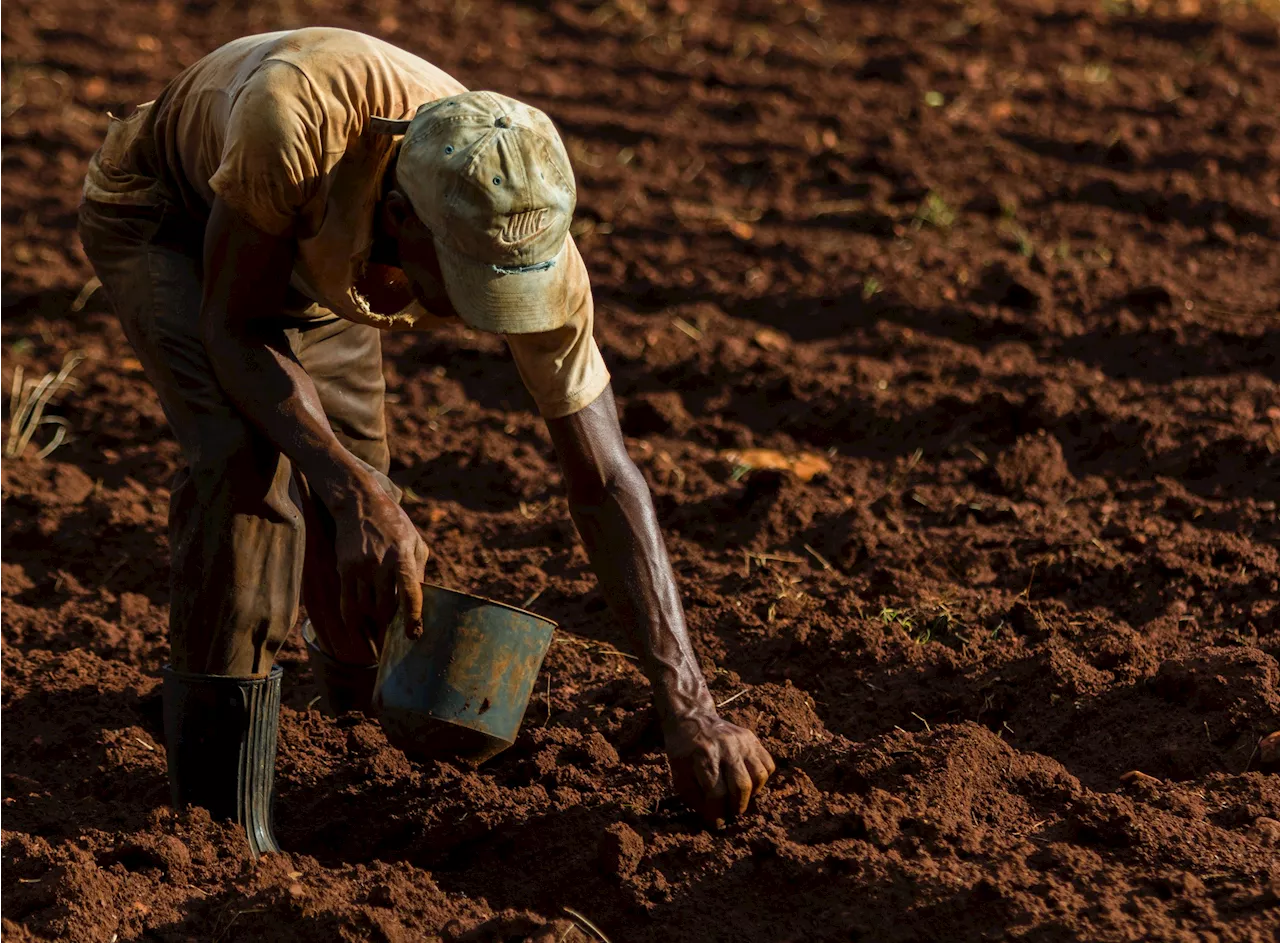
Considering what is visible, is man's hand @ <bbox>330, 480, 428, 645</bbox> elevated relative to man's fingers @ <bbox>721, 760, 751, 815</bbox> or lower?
elevated

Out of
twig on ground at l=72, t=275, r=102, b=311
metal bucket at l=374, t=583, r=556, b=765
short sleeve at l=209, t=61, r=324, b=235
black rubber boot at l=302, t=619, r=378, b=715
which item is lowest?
twig on ground at l=72, t=275, r=102, b=311

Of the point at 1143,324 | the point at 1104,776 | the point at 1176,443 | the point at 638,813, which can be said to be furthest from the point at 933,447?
the point at 638,813

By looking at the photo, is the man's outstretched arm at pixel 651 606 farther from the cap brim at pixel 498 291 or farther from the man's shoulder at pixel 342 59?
the man's shoulder at pixel 342 59

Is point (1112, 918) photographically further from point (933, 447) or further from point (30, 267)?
point (30, 267)

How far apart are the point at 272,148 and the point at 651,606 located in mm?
1045

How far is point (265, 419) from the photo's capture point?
9.94 feet

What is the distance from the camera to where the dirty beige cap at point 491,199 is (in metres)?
2.71

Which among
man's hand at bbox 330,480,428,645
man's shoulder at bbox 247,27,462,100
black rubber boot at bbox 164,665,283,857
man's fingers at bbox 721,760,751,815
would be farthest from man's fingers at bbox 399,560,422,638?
man's shoulder at bbox 247,27,462,100

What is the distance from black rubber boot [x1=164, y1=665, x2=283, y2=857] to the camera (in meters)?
3.19

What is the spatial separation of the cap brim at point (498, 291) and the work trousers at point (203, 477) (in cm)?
52

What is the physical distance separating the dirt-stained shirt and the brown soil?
0.90 meters

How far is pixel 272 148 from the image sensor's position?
112 inches

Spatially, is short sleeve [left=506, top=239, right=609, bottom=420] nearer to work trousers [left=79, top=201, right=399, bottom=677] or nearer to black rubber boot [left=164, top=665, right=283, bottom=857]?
work trousers [left=79, top=201, right=399, bottom=677]

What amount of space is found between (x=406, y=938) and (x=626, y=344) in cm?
322
